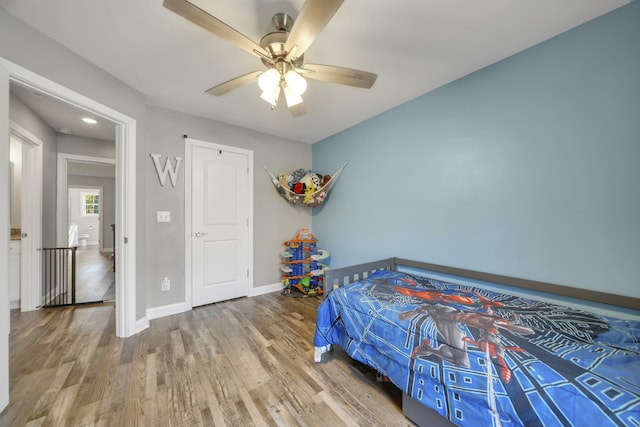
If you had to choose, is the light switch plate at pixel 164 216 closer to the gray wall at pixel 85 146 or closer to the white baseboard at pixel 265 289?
the white baseboard at pixel 265 289

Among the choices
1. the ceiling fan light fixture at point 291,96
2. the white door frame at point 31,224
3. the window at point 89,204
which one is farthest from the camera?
the window at point 89,204

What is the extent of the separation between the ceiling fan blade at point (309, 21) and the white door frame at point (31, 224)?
11.3ft

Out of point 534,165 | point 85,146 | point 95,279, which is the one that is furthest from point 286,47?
point 95,279

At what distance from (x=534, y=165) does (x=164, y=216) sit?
351cm

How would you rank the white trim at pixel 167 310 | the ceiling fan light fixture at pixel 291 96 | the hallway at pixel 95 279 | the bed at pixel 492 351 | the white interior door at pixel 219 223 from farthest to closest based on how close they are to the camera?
the hallway at pixel 95 279 → the white interior door at pixel 219 223 → the white trim at pixel 167 310 → the ceiling fan light fixture at pixel 291 96 → the bed at pixel 492 351

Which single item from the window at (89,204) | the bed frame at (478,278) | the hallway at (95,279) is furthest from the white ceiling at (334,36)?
the window at (89,204)

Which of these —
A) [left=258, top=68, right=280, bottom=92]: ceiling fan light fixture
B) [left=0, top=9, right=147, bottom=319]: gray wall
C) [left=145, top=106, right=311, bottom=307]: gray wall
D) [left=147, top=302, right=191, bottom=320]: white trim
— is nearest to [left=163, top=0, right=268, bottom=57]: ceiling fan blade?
[left=258, top=68, right=280, bottom=92]: ceiling fan light fixture

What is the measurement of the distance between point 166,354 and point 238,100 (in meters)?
2.48

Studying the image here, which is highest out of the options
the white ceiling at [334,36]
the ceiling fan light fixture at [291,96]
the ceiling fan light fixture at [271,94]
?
the white ceiling at [334,36]

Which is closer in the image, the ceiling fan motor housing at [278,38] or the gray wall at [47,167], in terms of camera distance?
the ceiling fan motor housing at [278,38]

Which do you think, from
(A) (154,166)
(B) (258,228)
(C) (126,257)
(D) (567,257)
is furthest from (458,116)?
(C) (126,257)

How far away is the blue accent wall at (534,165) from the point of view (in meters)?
1.32

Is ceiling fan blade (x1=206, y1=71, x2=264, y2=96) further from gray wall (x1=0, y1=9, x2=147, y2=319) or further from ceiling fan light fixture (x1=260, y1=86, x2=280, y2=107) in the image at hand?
gray wall (x1=0, y1=9, x2=147, y2=319)

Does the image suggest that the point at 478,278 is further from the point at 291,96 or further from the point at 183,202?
the point at 183,202
